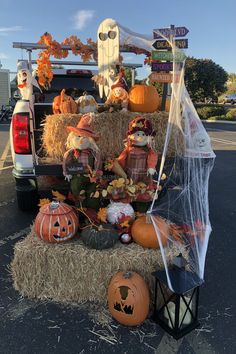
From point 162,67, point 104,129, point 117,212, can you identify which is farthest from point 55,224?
point 162,67

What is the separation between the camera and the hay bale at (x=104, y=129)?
13.3 ft

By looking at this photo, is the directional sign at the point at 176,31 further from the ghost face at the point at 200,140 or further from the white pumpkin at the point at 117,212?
the white pumpkin at the point at 117,212

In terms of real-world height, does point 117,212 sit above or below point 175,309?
above

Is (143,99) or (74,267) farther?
(143,99)

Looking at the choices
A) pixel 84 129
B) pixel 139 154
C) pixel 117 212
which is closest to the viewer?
pixel 117 212

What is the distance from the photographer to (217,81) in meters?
34.9

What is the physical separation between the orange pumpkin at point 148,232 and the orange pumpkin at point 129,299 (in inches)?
14.8

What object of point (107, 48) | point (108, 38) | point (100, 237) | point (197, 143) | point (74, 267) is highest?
point (108, 38)

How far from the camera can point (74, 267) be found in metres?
2.93

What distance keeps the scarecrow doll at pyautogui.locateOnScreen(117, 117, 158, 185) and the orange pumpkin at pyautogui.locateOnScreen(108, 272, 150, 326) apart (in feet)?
4.21

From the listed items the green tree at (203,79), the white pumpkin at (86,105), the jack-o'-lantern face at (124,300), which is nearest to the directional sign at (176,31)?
the white pumpkin at (86,105)

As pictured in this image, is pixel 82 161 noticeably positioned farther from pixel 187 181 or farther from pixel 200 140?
pixel 200 140

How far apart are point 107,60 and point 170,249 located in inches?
122

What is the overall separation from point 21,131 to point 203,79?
32.9 m
